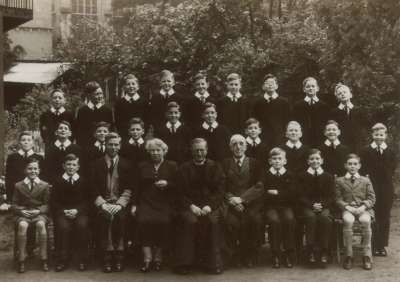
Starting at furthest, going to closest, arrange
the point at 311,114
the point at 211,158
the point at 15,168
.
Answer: the point at 311,114
the point at 211,158
the point at 15,168

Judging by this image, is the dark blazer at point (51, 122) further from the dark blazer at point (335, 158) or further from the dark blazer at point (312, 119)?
the dark blazer at point (335, 158)

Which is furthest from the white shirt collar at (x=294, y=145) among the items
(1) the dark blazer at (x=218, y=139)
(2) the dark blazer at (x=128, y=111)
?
(2) the dark blazer at (x=128, y=111)

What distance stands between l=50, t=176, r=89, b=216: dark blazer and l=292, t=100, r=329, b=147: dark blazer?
114 inches

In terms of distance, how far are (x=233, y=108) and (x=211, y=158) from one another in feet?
2.49

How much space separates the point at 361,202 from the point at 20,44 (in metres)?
25.3

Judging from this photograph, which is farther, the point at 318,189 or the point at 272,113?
the point at 272,113

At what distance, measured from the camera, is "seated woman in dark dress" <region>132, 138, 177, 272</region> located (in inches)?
285

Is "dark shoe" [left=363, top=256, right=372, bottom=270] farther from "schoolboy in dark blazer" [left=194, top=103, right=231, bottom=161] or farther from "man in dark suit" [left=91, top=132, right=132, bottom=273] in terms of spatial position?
"man in dark suit" [left=91, top=132, right=132, bottom=273]

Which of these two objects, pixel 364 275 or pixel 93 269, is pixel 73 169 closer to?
pixel 93 269

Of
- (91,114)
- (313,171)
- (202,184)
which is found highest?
(91,114)

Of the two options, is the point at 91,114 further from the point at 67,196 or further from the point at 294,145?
the point at 294,145

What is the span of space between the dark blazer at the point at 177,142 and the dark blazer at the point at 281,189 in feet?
3.53

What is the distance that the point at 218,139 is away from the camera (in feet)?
26.4

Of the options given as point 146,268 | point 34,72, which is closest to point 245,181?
point 146,268
